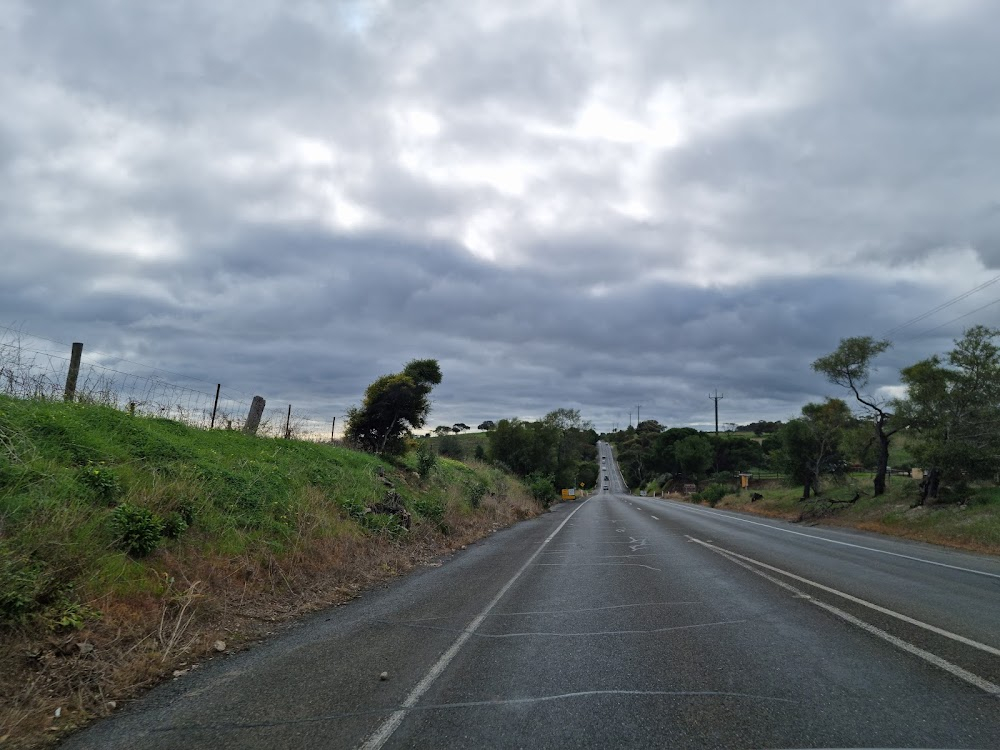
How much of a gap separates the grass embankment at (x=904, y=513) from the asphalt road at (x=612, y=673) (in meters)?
12.5

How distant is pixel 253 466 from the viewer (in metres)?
13.5

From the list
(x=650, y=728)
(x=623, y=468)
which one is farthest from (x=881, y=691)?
(x=623, y=468)

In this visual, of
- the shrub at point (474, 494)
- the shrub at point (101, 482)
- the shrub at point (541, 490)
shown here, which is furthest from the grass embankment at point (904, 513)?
the shrub at point (101, 482)

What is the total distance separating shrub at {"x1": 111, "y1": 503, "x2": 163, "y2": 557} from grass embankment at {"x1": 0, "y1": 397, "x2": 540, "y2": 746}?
17 mm

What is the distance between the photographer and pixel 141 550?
25.9 ft

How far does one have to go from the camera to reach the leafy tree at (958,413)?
957 inches

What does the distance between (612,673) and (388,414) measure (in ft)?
72.5

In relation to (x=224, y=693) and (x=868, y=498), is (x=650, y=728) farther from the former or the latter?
(x=868, y=498)

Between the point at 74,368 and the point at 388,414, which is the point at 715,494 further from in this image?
the point at 74,368

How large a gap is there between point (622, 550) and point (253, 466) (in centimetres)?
915

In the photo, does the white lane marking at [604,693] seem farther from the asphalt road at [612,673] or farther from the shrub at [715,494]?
the shrub at [715,494]

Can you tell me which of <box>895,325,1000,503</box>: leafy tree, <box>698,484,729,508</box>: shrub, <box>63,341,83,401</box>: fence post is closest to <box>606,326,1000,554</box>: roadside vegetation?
<box>895,325,1000,503</box>: leafy tree

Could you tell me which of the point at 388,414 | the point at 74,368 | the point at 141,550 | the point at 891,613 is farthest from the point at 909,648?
the point at 388,414

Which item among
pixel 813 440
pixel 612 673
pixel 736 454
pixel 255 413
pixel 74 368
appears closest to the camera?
pixel 612 673
